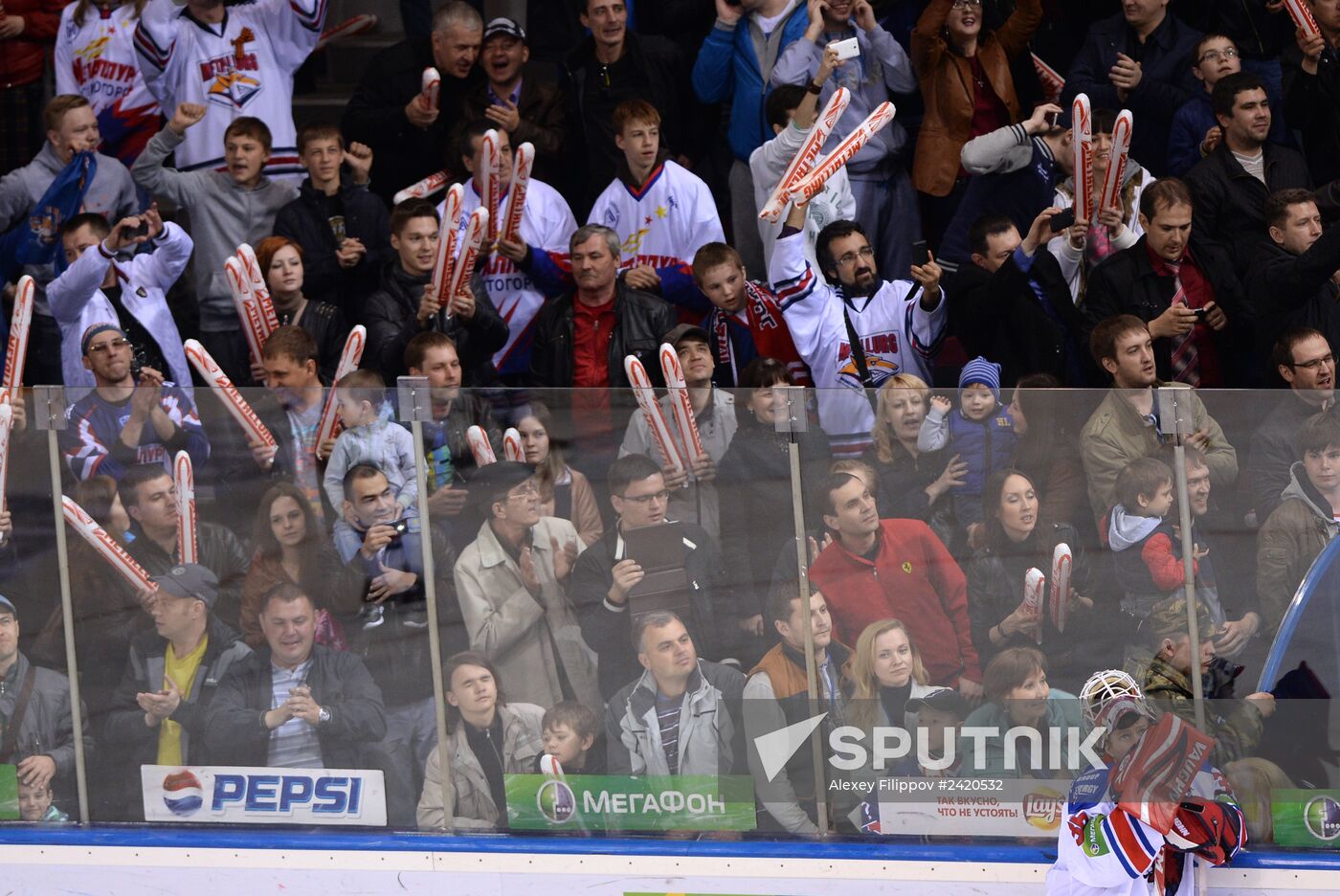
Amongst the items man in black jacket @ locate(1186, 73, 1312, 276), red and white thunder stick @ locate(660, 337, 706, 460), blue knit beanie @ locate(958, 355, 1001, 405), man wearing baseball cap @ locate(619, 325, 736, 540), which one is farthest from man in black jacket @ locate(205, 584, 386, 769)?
man in black jacket @ locate(1186, 73, 1312, 276)

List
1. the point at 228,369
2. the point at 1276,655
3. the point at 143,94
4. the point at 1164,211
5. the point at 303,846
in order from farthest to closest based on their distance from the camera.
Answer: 1. the point at 143,94
2. the point at 228,369
3. the point at 1164,211
4. the point at 303,846
5. the point at 1276,655

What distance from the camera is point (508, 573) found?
5.16 metres

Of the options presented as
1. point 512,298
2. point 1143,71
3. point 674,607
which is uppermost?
point 1143,71

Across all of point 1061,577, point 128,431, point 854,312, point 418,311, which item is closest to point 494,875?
point 128,431

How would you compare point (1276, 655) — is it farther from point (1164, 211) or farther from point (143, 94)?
point (143, 94)

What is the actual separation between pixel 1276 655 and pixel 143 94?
5.09m

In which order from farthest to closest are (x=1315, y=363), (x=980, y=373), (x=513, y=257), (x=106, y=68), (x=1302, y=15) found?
1. (x=106, y=68)
2. (x=1302, y=15)
3. (x=513, y=257)
4. (x=980, y=373)
5. (x=1315, y=363)

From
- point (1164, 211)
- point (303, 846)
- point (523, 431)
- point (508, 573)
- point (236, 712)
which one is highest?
point (1164, 211)

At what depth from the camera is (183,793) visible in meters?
5.30

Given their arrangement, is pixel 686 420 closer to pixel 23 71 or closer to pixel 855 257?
pixel 855 257

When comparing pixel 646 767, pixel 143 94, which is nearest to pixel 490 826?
pixel 646 767

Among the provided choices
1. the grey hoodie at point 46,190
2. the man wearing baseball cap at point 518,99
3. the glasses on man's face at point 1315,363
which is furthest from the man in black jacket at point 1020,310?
the grey hoodie at point 46,190

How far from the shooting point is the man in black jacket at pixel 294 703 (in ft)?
17.1

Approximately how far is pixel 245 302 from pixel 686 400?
6.52ft
